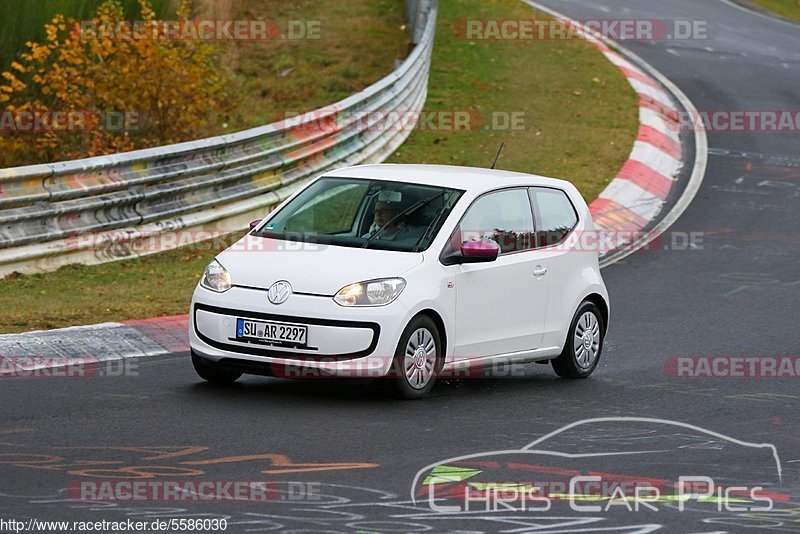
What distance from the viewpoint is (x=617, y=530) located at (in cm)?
638

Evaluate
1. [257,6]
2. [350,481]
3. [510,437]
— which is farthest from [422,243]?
[257,6]

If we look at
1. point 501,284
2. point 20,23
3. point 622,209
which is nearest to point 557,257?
point 501,284

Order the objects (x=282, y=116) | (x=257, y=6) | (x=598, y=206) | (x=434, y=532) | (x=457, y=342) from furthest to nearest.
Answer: (x=257, y=6) < (x=282, y=116) < (x=598, y=206) < (x=457, y=342) < (x=434, y=532)

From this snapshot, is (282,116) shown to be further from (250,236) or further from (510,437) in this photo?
(510,437)

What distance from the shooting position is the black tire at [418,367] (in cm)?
904

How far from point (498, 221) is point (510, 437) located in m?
2.23

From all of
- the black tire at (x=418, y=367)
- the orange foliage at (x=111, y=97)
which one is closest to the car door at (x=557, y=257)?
the black tire at (x=418, y=367)

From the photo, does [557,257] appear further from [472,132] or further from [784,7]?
[784,7]

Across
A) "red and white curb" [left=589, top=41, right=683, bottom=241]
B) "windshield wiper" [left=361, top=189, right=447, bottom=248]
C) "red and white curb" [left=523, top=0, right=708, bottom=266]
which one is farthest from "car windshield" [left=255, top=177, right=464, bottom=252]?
"red and white curb" [left=589, top=41, right=683, bottom=241]

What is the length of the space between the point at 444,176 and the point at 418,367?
159 cm

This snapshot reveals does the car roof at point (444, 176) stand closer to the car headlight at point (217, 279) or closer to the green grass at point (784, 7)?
the car headlight at point (217, 279)

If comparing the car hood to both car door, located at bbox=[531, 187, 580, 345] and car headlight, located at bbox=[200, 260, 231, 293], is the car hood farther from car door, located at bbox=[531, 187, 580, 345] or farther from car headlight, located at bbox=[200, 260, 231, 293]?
car door, located at bbox=[531, 187, 580, 345]

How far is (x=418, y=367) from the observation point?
9.30 meters

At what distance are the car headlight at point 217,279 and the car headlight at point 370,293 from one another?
79 centimetres
